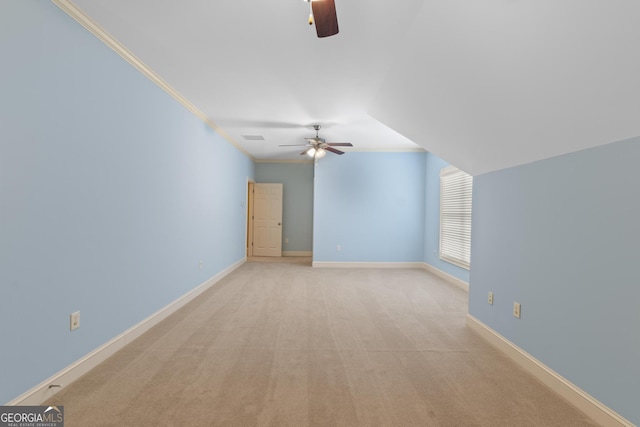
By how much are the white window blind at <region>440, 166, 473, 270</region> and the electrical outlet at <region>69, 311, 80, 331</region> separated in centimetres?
487

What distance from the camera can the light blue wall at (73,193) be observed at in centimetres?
171

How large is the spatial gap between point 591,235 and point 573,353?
2.67 ft

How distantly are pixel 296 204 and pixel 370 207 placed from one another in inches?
96.3

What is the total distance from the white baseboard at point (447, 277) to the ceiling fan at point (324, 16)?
4462 mm

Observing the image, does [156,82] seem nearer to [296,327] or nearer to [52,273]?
[52,273]

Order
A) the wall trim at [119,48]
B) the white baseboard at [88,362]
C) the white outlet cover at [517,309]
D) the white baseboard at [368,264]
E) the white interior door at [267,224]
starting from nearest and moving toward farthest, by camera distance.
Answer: the white baseboard at [88,362]
the wall trim at [119,48]
the white outlet cover at [517,309]
the white baseboard at [368,264]
the white interior door at [267,224]

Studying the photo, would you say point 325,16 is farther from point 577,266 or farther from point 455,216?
point 455,216

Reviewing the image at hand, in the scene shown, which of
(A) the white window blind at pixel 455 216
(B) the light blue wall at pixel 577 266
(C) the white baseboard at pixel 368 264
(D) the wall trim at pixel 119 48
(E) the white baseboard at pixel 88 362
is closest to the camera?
(B) the light blue wall at pixel 577 266

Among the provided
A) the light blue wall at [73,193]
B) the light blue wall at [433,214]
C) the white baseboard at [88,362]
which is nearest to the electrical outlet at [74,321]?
the light blue wall at [73,193]

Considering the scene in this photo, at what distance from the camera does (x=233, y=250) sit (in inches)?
245

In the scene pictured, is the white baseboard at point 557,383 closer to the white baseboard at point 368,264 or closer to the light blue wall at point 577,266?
the light blue wall at point 577,266

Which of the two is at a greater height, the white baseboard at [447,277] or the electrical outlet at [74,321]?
the electrical outlet at [74,321]

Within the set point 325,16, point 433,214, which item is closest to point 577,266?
point 325,16

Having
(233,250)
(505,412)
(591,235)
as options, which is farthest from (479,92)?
(233,250)
